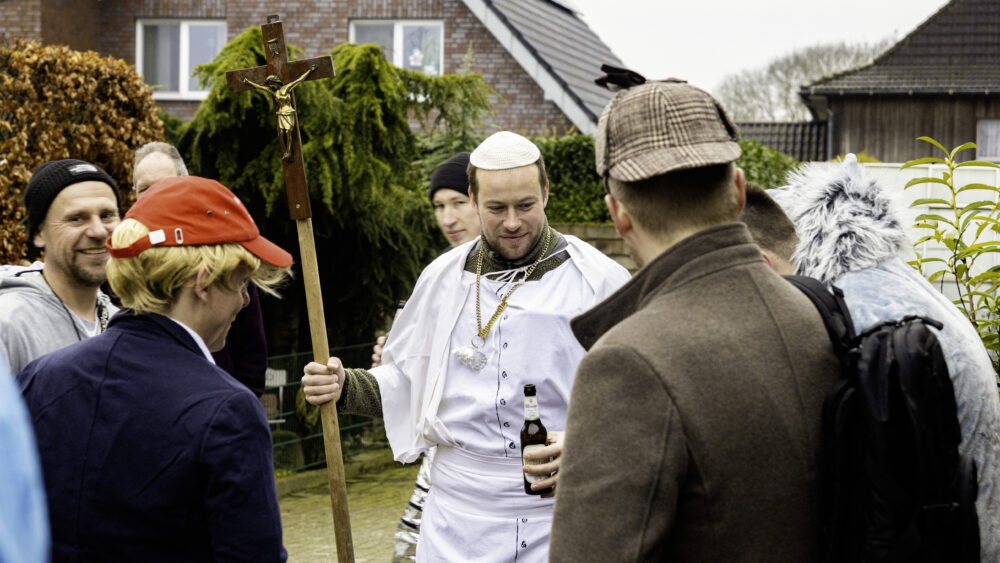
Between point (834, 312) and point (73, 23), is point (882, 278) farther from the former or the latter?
point (73, 23)

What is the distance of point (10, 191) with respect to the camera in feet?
23.8

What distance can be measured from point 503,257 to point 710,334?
6.78ft

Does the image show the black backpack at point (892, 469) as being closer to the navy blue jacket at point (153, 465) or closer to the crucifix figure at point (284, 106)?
the navy blue jacket at point (153, 465)

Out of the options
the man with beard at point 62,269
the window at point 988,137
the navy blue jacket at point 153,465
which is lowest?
the navy blue jacket at point 153,465

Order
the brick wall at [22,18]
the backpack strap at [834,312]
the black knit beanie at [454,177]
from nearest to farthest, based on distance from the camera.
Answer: the backpack strap at [834,312] → the black knit beanie at [454,177] → the brick wall at [22,18]

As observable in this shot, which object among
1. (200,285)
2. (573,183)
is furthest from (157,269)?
(573,183)

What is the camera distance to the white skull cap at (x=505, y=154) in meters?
3.90

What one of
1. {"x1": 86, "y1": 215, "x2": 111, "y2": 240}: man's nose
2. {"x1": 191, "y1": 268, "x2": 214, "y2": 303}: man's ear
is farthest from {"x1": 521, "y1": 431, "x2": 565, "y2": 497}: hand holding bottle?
{"x1": 86, "y1": 215, "x2": 111, "y2": 240}: man's nose

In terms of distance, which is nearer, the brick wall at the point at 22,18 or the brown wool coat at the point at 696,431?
the brown wool coat at the point at 696,431

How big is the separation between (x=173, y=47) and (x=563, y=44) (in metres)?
7.21

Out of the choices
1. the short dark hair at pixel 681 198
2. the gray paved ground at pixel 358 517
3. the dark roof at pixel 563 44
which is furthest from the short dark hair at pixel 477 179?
the dark roof at pixel 563 44

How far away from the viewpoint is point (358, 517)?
8852 millimetres

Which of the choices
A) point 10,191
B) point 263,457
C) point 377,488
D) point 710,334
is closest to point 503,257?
point 263,457

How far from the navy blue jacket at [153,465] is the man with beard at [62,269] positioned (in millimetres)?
1277
